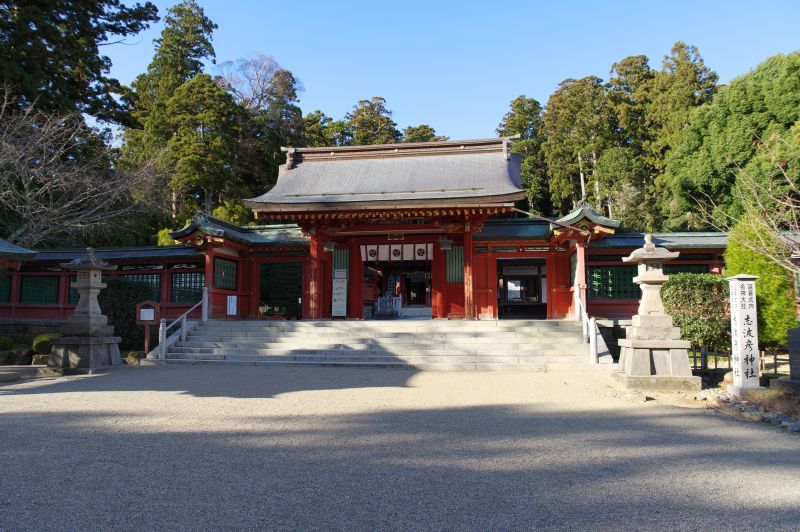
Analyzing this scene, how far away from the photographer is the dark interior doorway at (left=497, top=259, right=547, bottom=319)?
21.1 meters

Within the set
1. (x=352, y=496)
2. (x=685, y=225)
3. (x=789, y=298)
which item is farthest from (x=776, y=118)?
(x=352, y=496)

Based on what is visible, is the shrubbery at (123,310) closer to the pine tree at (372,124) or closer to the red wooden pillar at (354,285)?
the red wooden pillar at (354,285)

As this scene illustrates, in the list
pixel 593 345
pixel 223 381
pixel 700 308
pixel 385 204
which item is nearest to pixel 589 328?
pixel 593 345

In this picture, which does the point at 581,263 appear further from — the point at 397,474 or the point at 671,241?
the point at 397,474

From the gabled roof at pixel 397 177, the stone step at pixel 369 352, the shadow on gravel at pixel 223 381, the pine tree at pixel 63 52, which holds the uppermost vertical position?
the pine tree at pixel 63 52

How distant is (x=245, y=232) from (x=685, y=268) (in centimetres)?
1368

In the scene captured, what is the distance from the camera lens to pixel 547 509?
3.08m

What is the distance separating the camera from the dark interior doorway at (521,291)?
21.1m

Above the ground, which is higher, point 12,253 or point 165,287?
point 12,253

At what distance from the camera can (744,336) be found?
708cm

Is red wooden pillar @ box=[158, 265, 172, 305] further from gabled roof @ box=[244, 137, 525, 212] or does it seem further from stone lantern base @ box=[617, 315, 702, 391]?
stone lantern base @ box=[617, 315, 702, 391]

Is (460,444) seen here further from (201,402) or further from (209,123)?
(209,123)

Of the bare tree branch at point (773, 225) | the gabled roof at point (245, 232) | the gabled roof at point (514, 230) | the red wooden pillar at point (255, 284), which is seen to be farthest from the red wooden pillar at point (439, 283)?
the bare tree branch at point (773, 225)

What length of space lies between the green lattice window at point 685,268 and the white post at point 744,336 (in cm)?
753
